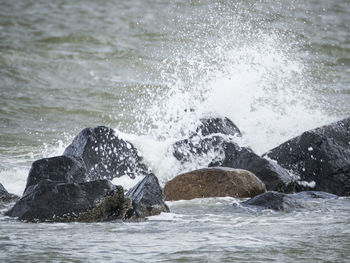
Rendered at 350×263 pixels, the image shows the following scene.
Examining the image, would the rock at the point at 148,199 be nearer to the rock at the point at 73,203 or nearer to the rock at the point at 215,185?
the rock at the point at 73,203

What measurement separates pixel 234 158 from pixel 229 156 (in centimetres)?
11

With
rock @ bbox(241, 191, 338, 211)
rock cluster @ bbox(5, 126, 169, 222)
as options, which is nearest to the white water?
rock cluster @ bbox(5, 126, 169, 222)

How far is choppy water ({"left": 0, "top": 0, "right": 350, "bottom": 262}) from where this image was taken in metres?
4.12

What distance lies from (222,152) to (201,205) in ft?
5.12

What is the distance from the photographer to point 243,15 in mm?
17844

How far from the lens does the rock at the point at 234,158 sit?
613cm

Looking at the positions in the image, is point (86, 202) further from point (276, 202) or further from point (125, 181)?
point (125, 181)

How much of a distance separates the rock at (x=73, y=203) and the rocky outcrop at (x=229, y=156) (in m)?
1.70

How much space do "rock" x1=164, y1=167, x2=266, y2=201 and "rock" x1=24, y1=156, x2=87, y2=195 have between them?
0.92m

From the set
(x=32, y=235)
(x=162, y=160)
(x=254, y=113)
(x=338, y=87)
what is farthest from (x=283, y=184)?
(x=338, y=87)

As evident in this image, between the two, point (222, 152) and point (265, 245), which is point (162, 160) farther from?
point (265, 245)

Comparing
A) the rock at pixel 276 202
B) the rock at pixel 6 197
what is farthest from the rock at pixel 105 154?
the rock at pixel 276 202

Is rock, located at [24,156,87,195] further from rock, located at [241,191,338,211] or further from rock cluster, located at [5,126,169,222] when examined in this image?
rock, located at [241,191,338,211]

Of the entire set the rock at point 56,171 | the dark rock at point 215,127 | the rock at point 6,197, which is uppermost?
the dark rock at point 215,127
